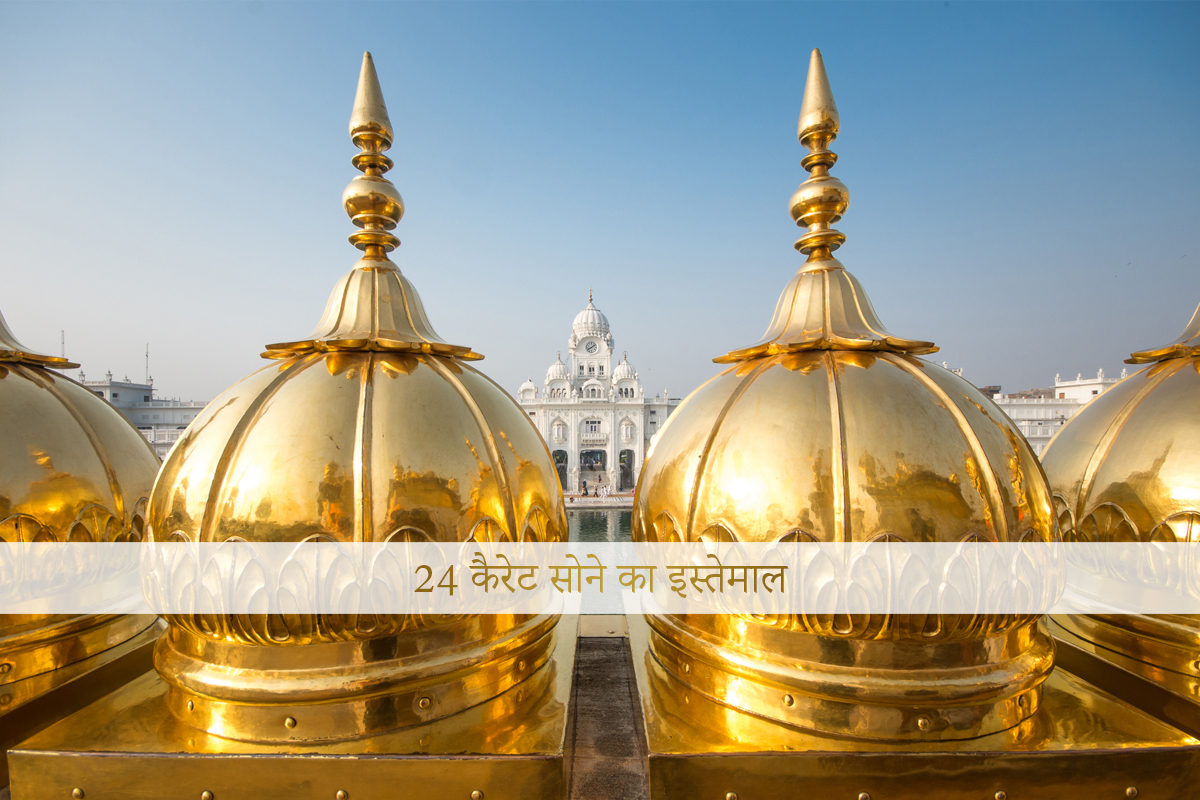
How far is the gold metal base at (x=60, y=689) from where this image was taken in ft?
7.52

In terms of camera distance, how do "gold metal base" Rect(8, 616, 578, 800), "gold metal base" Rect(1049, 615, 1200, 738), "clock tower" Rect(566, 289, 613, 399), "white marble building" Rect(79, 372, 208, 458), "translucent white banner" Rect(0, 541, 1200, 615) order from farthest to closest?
1. "clock tower" Rect(566, 289, 613, 399)
2. "white marble building" Rect(79, 372, 208, 458)
3. "gold metal base" Rect(1049, 615, 1200, 738)
4. "translucent white banner" Rect(0, 541, 1200, 615)
5. "gold metal base" Rect(8, 616, 578, 800)

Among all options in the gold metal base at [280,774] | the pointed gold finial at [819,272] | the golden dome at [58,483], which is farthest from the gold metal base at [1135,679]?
the golden dome at [58,483]

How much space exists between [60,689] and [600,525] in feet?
84.3

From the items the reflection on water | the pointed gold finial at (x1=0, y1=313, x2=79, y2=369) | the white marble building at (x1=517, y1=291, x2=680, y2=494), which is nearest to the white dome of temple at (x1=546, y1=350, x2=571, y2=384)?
the white marble building at (x1=517, y1=291, x2=680, y2=494)

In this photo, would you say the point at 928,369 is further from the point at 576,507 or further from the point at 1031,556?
the point at 576,507

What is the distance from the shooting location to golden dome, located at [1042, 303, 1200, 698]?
2.44 meters

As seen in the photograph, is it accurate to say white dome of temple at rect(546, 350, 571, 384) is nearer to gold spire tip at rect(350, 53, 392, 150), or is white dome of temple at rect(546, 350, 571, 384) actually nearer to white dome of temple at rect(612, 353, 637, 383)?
white dome of temple at rect(612, 353, 637, 383)

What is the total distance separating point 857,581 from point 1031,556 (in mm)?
725

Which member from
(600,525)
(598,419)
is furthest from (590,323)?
(600,525)

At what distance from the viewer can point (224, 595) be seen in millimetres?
1923

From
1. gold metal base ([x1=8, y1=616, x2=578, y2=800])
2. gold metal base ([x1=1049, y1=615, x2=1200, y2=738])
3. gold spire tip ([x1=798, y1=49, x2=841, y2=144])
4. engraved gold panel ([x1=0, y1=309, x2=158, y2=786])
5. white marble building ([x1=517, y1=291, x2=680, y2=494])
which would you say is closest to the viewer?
gold metal base ([x1=8, y1=616, x2=578, y2=800])

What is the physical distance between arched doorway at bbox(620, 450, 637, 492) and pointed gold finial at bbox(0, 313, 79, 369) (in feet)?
143

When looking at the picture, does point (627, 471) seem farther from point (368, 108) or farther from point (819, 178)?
point (368, 108)

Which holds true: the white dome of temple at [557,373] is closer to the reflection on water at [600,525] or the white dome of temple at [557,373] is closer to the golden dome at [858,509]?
the reflection on water at [600,525]
